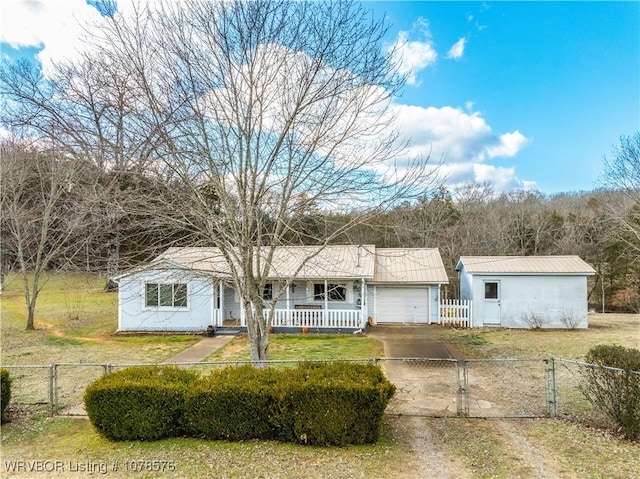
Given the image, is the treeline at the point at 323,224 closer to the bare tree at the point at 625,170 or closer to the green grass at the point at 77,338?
the bare tree at the point at 625,170

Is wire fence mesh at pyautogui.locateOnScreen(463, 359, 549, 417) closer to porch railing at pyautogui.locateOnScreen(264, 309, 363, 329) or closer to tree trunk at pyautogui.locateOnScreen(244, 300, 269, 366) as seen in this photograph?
tree trunk at pyautogui.locateOnScreen(244, 300, 269, 366)

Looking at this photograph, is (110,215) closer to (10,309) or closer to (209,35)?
(209,35)

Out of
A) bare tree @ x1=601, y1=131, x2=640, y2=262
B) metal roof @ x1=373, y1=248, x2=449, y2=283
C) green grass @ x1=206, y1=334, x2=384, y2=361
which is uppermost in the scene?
bare tree @ x1=601, y1=131, x2=640, y2=262

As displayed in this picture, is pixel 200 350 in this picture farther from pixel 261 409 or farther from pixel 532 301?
pixel 532 301

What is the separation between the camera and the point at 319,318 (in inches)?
612

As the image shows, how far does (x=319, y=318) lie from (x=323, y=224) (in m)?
8.76

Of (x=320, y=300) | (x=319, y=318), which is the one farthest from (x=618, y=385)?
(x=320, y=300)

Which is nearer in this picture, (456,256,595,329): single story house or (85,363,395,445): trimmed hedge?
(85,363,395,445): trimmed hedge

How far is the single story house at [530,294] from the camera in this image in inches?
625

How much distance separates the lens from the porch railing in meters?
15.5

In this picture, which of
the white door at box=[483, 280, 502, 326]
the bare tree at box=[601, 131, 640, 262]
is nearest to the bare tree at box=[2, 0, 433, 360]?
the white door at box=[483, 280, 502, 326]

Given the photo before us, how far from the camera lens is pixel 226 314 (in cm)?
1706

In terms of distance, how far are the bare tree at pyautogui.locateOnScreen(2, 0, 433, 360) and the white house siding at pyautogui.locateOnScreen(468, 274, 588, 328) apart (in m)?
12.1

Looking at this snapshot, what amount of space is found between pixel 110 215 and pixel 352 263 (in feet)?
39.0
